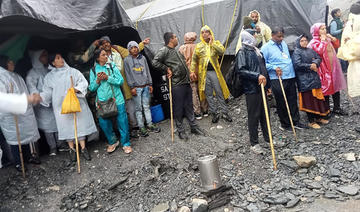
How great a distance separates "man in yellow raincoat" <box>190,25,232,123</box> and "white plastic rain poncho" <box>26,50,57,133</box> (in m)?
2.67

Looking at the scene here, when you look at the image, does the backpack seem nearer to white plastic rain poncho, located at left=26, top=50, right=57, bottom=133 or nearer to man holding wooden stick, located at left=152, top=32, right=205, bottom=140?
man holding wooden stick, located at left=152, top=32, right=205, bottom=140

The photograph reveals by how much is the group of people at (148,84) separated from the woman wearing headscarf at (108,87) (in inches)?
0.6

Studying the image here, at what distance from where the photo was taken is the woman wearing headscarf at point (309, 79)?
453 cm

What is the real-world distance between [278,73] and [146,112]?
2.60 metres

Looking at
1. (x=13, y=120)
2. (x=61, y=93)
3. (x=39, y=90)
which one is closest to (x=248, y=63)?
(x=61, y=93)

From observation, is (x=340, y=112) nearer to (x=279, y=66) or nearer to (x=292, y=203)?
(x=279, y=66)

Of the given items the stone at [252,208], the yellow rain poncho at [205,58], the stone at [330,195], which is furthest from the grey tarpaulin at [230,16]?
the stone at [252,208]

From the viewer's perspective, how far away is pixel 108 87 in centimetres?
439

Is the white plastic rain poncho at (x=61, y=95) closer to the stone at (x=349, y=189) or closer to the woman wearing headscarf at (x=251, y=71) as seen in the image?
the woman wearing headscarf at (x=251, y=71)

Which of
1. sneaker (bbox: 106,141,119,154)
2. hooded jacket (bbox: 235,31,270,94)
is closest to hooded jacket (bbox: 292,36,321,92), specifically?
hooded jacket (bbox: 235,31,270,94)

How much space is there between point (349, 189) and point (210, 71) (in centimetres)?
320

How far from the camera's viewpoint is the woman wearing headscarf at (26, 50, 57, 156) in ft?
14.7

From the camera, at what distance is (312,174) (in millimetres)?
3367

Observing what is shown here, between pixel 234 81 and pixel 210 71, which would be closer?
pixel 234 81
